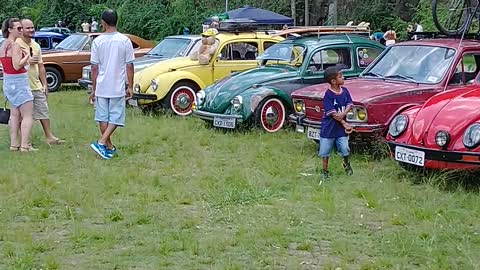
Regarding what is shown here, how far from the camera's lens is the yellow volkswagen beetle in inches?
528

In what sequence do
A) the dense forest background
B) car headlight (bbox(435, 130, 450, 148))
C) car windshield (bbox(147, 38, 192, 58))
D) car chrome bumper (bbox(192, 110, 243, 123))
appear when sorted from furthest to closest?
1. the dense forest background
2. car windshield (bbox(147, 38, 192, 58))
3. car chrome bumper (bbox(192, 110, 243, 123))
4. car headlight (bbox(435, 130, 450, 148))

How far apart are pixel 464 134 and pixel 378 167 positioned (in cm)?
166

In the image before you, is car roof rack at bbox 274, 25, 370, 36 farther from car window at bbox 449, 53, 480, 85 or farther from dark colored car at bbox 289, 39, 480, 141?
car window at bbox 449, 53, 480, 85

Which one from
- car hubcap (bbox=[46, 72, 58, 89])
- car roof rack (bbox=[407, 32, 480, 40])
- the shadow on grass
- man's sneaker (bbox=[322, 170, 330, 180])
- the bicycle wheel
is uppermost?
the bicycle wheel

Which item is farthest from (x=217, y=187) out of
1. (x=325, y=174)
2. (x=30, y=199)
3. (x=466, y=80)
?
(x=466, y=80)

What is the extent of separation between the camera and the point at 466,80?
9203 millimetres

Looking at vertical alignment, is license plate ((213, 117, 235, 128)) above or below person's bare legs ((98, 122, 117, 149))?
below

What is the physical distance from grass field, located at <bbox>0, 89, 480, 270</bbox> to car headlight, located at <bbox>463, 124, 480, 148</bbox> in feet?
1.66

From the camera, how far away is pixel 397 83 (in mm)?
9297

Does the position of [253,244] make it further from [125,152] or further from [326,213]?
[125,152]

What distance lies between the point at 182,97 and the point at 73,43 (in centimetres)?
712

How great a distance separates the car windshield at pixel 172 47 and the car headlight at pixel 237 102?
3.96m

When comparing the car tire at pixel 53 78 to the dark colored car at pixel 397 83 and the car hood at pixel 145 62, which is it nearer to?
the car hood at pixel 145 62

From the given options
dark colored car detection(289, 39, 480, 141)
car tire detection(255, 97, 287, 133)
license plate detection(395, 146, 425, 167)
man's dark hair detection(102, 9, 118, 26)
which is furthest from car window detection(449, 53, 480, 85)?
man's dark hair detection(102, 9, 118, 26)
